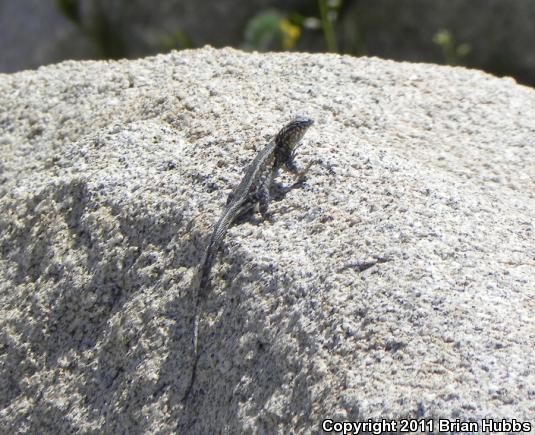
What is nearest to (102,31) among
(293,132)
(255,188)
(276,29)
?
(276,29)

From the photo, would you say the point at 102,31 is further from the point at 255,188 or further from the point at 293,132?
the point at 255,188

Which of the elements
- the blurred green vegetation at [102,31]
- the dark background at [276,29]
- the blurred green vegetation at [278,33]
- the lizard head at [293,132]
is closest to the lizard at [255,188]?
the lizard head at [293,132]

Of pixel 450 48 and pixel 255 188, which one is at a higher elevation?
pixel 255 188

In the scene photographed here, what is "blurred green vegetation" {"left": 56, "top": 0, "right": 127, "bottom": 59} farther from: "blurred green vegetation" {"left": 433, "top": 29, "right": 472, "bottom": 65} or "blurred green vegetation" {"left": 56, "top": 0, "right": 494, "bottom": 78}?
"blurred green vegetation" {"left": 433, "top": 29, "right": 472, "bottom": 65}

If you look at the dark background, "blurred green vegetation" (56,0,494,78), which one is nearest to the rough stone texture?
"blurred green vegetation" (56,0,494,78)

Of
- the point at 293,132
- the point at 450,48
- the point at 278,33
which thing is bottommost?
the point at 450,48

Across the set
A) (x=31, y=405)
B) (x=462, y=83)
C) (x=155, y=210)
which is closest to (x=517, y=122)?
(x=462, y=83)
